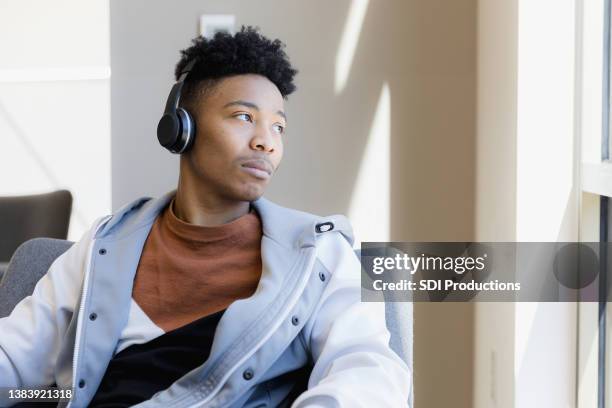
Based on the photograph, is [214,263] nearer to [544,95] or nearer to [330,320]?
[330,320]

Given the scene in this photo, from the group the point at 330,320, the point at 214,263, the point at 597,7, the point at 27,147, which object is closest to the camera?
the point at 330,320

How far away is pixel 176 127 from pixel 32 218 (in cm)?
123

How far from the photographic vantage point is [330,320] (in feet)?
3.96

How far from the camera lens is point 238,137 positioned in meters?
1.32

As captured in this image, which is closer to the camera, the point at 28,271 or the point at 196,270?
the point at 196,270

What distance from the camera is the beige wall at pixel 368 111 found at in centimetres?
214

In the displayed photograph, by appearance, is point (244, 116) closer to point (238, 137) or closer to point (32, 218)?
point (238, 137)

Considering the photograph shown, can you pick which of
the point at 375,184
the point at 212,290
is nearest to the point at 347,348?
the point at 212,290

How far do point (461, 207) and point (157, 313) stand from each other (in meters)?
1.07

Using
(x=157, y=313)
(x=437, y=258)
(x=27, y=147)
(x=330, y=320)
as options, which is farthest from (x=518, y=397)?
(x=27, y=147)

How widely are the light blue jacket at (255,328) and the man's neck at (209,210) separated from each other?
0.03 meters

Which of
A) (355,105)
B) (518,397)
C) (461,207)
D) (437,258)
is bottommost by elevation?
(518,397)

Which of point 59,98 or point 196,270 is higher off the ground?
point 59,98

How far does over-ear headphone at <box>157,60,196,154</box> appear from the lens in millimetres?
1327
